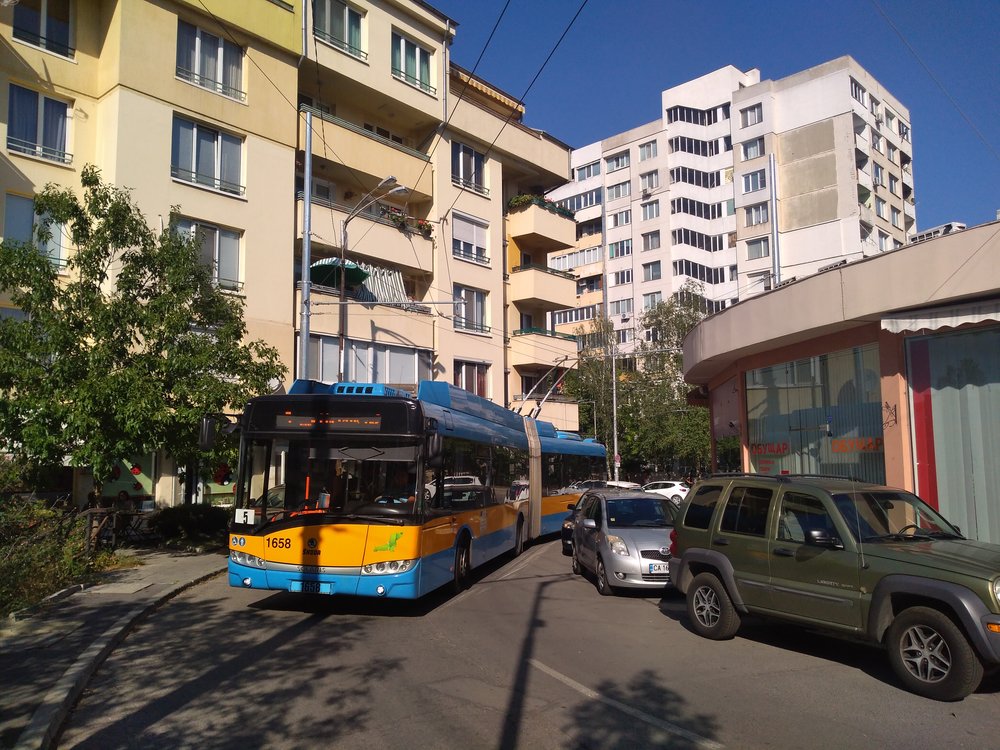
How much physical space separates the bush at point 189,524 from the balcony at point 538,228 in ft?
67.8

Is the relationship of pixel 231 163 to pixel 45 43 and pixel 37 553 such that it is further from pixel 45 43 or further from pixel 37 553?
pixel 37 553

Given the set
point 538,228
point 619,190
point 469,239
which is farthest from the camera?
point 619,190

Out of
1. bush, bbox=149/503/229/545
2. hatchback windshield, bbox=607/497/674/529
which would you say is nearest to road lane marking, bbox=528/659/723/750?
hatchback windshield, bbox=607/497/674/529

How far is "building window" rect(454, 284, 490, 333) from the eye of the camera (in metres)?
31.0

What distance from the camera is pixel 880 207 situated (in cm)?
4903

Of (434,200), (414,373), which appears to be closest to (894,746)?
(414,373)

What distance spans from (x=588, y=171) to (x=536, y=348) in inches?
1495

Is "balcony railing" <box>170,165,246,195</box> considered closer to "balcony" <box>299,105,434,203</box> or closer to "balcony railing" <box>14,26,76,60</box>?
"balcony" <box>299,105,434,203</box>

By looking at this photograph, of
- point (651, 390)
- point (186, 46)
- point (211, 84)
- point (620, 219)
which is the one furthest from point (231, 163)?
point (620, 219)

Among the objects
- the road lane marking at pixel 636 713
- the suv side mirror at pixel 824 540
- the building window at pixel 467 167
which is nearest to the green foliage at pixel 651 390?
the building window at pixel 467 167

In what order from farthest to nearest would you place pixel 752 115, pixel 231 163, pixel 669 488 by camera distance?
pixel 752 115
pixel 669 488
pixel 231 163

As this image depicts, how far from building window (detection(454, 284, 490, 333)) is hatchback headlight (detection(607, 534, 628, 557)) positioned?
19593 mm

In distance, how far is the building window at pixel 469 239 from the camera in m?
31.2

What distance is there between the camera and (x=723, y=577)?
855cm
